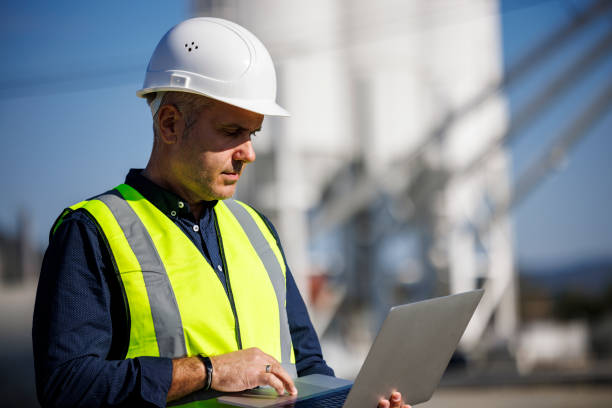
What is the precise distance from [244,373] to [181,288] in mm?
282

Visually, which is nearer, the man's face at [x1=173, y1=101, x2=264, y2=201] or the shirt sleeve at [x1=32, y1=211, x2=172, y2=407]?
the shirt sleeve at [x1=32, y1=211, x2=172, y2=407]

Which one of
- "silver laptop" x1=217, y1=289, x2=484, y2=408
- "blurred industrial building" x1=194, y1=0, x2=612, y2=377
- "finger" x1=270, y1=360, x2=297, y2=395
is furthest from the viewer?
"blurred industrial building" x1=194, y1=0, x2=612, y2=377

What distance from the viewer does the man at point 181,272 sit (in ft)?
5.30

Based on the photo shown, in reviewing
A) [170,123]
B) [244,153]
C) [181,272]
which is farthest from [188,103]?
[181,272]

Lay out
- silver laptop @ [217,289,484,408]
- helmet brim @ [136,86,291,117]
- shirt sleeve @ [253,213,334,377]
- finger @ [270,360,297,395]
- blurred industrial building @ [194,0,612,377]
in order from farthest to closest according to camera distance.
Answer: blurred industrial building @ [194,0,612,377]
shirt sleeve @ [253,213,334,377]
helmet brim @ [136,86,291,117]
finger @ [270,360,297,395]
silver laptop @ [217,289,484,408]

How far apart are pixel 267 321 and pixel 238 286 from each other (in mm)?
143

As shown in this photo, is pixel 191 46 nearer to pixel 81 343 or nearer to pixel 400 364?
pixel 81 343

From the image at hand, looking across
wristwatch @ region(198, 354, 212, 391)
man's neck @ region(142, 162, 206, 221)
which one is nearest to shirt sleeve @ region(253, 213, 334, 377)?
man's neck @ region(142, 162, 206, 221)

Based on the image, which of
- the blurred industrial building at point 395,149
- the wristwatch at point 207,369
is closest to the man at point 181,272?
the wristwatch at point 207,369

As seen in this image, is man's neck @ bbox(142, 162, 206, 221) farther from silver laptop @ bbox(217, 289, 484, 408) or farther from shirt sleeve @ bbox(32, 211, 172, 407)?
silver laptop @ bbox(217, 289, 484, 408)

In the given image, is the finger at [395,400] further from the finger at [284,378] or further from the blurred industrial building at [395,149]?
the blurred industrial building at [395,149]

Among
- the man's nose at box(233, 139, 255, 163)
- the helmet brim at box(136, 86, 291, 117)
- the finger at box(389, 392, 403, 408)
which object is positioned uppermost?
the helmet brim at box(136, 86, 291, 117)

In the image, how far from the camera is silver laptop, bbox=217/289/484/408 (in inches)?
61.7

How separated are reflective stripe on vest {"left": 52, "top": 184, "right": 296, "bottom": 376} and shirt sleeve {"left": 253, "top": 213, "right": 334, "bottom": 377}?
0.25 ft
